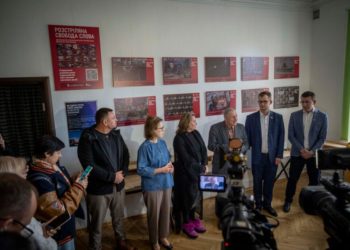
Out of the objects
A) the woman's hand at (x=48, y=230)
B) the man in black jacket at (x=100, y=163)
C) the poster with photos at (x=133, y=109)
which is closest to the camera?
the woman's hand at (x=48, y=230)

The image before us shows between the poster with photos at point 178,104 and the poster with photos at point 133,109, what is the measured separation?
0.20 m

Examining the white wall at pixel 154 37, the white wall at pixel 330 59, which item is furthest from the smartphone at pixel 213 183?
the white wall at pixel 330 59

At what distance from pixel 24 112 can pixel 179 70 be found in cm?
203

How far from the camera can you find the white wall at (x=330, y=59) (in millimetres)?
4012

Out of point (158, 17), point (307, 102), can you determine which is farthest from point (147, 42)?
point (307, 102)

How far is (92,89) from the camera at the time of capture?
310cm

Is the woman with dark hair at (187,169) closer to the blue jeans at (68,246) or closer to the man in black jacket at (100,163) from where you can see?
the man in black jacket at (100,163)

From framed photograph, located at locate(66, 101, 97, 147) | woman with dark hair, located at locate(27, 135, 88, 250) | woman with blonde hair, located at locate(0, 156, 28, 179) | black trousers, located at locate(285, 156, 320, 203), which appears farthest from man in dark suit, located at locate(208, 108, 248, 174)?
woman with blonde hair, located at locate(0, 156, 28, 179)

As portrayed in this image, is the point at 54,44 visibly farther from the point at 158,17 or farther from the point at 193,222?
the point at 193,222

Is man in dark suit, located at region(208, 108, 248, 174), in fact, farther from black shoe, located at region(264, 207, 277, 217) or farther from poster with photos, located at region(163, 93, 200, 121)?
black shoe, located at region(264, 207, 277, 217)

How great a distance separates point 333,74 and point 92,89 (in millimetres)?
3898

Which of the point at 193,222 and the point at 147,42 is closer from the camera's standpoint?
the point at 193,222

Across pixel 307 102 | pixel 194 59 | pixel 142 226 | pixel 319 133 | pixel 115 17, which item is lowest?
pixel 142 226

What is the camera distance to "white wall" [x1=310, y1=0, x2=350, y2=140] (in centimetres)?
401
